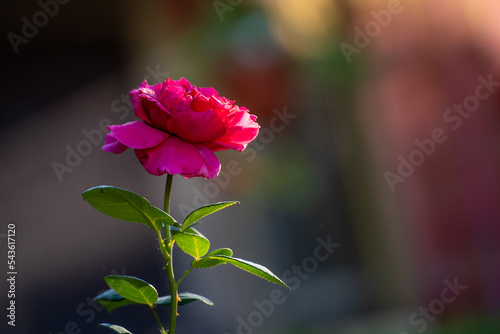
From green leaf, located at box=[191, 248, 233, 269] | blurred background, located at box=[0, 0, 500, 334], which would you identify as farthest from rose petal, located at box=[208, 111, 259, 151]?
blurred background, located at box=[0, 0, 500, 334]

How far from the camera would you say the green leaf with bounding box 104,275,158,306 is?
548 millimetres

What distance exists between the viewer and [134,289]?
0.56 m

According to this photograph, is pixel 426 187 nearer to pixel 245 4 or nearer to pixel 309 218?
pixel 309 218

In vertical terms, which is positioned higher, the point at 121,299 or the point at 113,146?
the point at 113,146

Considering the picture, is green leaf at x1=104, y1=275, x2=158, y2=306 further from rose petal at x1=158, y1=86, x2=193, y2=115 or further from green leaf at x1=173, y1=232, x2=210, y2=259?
rose petal at x1=158, y1=86, x2=193, y2=115

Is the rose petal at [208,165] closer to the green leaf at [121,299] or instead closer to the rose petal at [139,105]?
the rose petal at [139,105]

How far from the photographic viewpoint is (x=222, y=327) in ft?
8.39

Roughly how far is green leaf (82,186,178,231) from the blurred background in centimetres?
181

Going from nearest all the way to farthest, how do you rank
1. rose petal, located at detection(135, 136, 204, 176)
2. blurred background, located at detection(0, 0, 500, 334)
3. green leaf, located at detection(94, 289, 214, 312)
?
rose petal, located at detection(135, 136, 204, 176) → green leaf, located at detection(94, 289, 214, 312) → blurred background, located at detection(0, 0, 500, 334)

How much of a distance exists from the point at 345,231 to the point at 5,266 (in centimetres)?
164

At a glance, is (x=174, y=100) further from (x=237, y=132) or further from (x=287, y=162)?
(x=287, y=162)


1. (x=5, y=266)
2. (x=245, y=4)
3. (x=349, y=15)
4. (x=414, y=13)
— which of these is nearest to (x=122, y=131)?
(x=5, y=266)

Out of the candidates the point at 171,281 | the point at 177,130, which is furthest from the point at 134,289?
the point at 177,130

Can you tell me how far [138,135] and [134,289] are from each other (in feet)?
0.51
